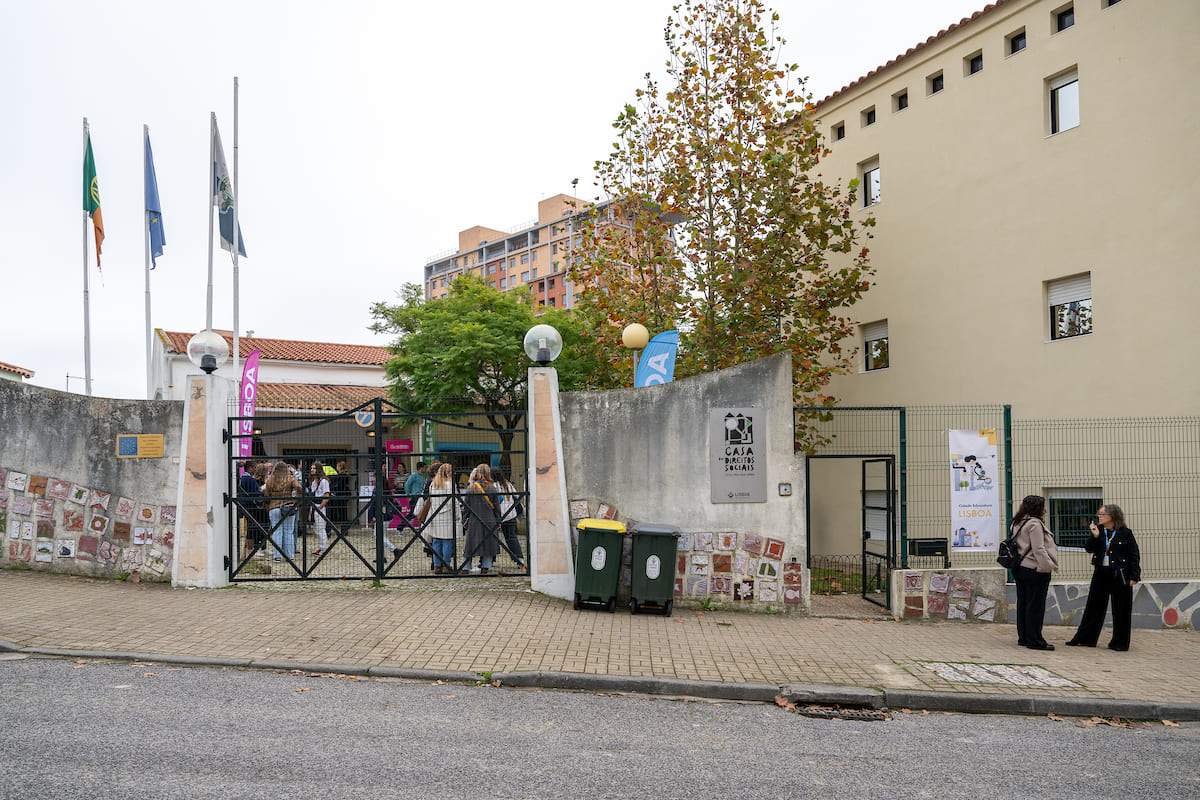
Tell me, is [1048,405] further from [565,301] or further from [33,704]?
[565,301]

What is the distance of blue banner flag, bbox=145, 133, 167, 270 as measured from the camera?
21469 mm

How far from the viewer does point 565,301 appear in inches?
3295

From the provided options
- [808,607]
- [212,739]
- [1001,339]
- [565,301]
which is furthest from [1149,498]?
[565,301]

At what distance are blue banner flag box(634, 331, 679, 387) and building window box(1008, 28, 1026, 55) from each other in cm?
931

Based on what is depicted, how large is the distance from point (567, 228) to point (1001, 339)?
7401cm

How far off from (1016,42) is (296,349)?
28.0m

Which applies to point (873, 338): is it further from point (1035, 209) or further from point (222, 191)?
point (222, 191)

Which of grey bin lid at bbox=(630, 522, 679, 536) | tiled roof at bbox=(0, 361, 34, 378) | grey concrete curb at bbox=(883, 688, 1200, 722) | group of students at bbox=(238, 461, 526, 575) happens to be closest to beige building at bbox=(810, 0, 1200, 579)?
grey bin lid at bbox=(630, 522, 679, 536)

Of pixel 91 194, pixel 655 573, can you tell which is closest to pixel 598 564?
pixel 655 573

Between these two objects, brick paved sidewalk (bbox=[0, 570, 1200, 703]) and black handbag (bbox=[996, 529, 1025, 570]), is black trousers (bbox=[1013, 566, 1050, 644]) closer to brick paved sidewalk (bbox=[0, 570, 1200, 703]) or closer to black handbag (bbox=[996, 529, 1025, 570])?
black handbag (bbox=[996, 529, 1025, 570])

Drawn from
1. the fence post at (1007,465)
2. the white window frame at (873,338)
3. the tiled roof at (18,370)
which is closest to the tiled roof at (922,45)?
the white window frame at (873,338)

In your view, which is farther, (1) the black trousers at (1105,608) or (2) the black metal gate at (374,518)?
(2) the black metal gate at (374,518)

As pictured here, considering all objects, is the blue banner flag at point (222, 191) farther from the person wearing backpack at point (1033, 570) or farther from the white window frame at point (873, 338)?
the person wearing backpack at point (1033, 570)

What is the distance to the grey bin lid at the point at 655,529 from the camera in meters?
9.43
